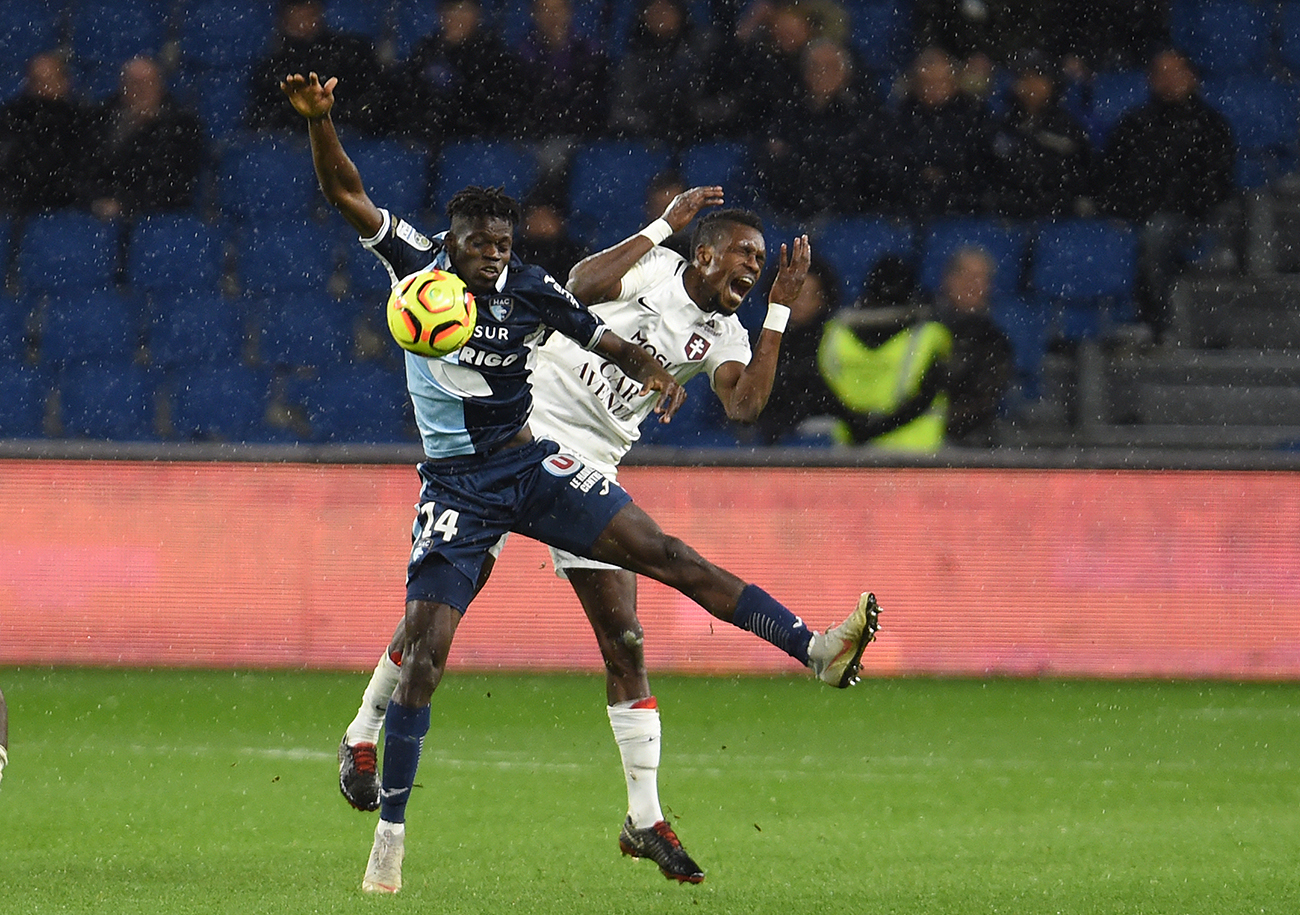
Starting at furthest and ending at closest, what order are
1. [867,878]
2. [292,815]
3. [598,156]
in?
[598,156], [292,815], [867,878]

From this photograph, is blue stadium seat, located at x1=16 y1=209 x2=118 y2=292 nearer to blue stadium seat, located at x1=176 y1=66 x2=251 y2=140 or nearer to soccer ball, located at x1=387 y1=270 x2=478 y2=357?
blue stadium seat, located at x1=176 y1=66 x2=251 y2=140

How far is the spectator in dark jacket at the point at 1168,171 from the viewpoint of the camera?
1077cm

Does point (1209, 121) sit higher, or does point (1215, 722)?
point (1209, 121)

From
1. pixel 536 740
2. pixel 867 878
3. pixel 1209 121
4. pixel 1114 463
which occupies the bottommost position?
pixel 536 740

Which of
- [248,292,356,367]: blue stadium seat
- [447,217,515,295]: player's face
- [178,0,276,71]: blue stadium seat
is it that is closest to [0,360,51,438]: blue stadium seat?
[248,292,356,367]: blue stadium seat

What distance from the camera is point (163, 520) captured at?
371 inches

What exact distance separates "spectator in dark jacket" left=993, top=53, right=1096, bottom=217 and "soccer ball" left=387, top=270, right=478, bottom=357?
6964 millimetres

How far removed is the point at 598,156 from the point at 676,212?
20.9ft

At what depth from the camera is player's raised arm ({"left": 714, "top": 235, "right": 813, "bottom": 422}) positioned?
520cm

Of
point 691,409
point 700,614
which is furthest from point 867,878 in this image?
point 691,409

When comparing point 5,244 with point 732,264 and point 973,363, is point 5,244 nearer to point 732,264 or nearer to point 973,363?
point 973,363

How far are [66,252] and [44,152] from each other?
2.17 ft

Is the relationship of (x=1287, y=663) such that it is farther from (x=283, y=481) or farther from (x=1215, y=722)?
(x=283, y=481)

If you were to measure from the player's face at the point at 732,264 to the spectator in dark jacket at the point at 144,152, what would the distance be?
6.72 metres
